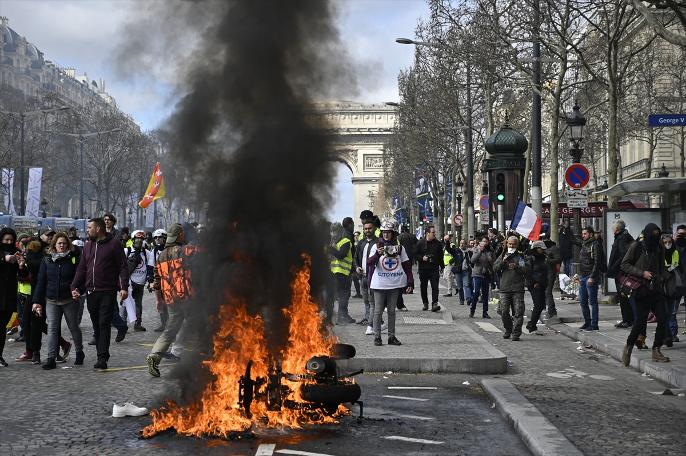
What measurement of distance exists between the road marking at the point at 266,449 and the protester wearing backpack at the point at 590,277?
10575 millimetres

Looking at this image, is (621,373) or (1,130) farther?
(1,130)

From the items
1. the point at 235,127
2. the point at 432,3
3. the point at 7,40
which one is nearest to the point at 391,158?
the point at 432,3

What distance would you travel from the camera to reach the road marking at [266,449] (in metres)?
7.10

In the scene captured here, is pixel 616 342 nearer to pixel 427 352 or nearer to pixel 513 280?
pixel 513 280

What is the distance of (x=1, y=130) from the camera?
60.3m

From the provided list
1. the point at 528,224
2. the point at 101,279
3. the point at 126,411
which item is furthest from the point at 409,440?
the point at 528,224

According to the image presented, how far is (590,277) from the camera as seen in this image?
17.3 metres

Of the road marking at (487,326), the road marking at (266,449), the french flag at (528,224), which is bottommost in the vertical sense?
the road marking at (266,449)

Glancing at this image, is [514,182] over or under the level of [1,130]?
under

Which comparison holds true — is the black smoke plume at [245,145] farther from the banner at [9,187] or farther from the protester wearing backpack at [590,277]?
the banner at [9,187]

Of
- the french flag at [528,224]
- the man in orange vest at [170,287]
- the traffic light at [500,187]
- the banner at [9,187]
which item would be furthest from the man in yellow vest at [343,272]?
the banner at [9,187]

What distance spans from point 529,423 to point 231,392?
223 cm

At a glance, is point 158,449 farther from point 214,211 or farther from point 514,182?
point 514,182

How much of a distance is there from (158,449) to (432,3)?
2781 centimetres
